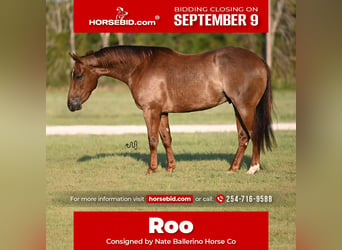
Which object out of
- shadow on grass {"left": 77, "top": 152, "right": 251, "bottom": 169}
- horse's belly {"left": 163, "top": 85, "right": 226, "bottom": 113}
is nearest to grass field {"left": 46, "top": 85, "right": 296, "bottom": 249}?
shadow on grass {"left": 77, "top": 152, "right": 251, "bottom": 169}

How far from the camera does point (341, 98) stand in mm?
5305

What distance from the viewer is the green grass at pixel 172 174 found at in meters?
6.10

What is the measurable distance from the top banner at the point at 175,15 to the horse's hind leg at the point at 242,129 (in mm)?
2127

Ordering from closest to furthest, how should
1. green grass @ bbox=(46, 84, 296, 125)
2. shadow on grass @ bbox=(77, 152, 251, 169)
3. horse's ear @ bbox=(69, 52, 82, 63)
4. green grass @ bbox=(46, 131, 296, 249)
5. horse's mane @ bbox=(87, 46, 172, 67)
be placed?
green grass @ bbox=(46, 131, 296, 249), horse's ear @ bbox=(69, 52, 82, 63), horse's mane @ bbox=(87, 46, 172, 67), shadow on grass @ bbox=(77, 152, 251, 169), green grass @ bbox=(46, 84, 296, 125)

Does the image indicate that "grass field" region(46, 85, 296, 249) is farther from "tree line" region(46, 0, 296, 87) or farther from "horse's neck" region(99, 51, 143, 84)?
"tree line" region(46, 0, 296, 87)

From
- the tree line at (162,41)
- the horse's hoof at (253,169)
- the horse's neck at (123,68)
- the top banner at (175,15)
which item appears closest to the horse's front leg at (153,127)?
the horse's neck at (123,68)

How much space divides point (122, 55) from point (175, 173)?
210cm

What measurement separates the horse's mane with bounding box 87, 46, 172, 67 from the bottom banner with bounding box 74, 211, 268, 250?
11.5 ft

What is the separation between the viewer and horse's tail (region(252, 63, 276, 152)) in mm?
8867

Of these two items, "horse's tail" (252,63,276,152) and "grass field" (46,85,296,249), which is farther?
"horse's tail" (252,63,276,152)

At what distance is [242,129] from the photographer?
9039 millimetres

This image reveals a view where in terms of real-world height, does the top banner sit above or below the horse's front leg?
above

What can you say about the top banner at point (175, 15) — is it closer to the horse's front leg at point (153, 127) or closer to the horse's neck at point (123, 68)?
the horse's neck at point (123, 68)

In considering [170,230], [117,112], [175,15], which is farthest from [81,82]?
[117,112]
